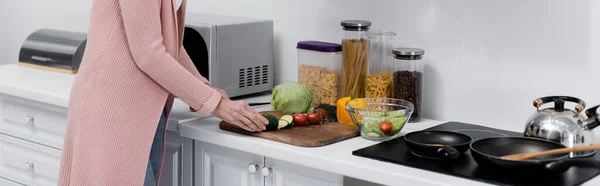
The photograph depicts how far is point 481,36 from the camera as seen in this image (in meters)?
2.19

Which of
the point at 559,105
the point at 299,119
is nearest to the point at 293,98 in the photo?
the point at 299,119

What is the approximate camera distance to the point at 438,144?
1.91 metres

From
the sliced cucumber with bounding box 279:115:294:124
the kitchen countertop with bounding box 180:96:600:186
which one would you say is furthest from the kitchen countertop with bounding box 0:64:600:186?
the sliced cucumber with bounding box 279:115:294:124

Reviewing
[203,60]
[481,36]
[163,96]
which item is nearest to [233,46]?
[203,60]

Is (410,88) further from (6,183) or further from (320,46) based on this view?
(6,183)

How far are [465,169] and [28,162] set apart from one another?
59.6 inches

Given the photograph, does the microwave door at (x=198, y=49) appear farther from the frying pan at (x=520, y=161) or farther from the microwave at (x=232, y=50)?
the frying pan at (x=520, y=161)

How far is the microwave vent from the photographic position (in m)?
2.53

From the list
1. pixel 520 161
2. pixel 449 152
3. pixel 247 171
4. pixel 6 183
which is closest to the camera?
pixel 520 161

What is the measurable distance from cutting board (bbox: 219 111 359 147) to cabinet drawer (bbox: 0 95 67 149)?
→ 636 mm

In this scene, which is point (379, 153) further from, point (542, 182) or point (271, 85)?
point (271, 85)

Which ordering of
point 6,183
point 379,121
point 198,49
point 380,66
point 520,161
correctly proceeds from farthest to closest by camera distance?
point 6,183 → point 198,49 → point 380,66 → point 379,121 → point 520,161

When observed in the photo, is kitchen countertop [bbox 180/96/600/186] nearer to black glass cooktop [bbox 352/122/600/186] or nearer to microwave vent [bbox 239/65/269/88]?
black glass cooktop [bbox 352/122/600/186]

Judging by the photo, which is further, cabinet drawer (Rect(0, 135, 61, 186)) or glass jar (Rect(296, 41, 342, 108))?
cabinet drawer (Rect(0, 135, 61, 186))
